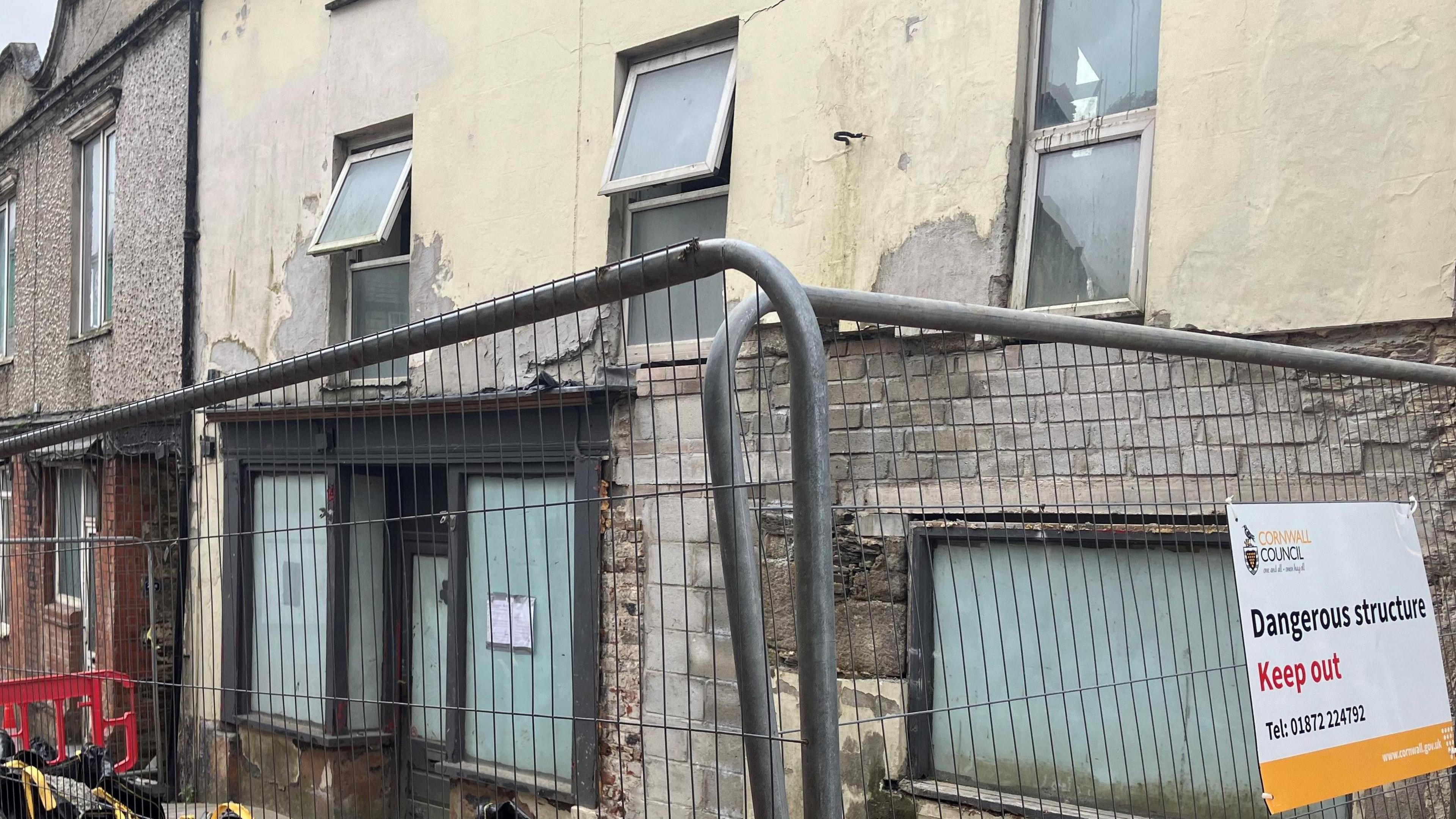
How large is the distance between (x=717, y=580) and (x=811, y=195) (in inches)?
69.8

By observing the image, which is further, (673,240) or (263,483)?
(673,240)

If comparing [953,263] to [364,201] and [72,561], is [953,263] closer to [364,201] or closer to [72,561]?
[72,561]

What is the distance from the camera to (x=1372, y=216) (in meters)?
3.81

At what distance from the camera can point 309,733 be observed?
312cm

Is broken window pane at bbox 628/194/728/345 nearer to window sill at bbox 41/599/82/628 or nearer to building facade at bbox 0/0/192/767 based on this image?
building facade at bbox 0/0/192/767

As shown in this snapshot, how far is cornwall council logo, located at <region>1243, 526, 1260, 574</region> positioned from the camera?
2508 mm

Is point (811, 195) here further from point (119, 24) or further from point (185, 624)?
point (119, 24)

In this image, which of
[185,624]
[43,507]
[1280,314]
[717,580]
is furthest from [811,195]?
[43,507]

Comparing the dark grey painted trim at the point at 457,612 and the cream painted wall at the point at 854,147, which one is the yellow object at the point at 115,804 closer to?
the dark grey painted trim at the point at 457,612

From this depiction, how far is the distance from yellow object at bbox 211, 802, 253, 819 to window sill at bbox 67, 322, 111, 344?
25.4 feet

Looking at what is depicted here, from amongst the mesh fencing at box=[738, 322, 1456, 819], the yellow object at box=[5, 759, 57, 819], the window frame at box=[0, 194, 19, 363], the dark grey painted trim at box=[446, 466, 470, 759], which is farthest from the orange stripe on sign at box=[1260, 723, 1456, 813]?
the window frame at box=[0, 194, 19, 363]

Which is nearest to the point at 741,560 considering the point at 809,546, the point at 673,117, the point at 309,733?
the point at 809,546

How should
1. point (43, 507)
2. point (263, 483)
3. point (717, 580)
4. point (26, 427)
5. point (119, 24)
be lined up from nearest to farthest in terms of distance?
point (263, 483)
point (717, 580)
point (43, 507)
point (119, 24)
point (26, 427)

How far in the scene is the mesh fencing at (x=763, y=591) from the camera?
8.31 feet
